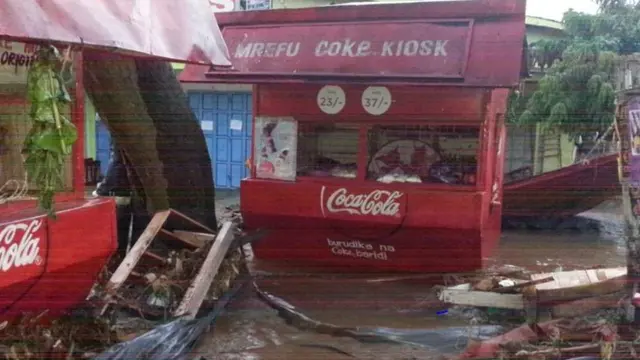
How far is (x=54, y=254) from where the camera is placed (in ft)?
12.7

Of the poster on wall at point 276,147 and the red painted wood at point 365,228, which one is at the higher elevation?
the poster on wall at point 276,147

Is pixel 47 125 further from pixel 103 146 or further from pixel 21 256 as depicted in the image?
pixel 103 146

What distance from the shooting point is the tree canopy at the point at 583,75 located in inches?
399

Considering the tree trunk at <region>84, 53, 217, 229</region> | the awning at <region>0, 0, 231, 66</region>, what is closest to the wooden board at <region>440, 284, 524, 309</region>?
the awning at <region>0, 0, 231, 66</region>

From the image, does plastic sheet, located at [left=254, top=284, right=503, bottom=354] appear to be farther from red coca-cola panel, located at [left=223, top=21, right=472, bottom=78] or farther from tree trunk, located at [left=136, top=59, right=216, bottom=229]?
tree trunk, located at [left=136, top=59, right=216, bottom=229]

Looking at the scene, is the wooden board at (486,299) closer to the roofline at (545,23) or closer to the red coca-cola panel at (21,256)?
A: the red coca-cola panel at (21,256)

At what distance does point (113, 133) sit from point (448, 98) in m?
3.00

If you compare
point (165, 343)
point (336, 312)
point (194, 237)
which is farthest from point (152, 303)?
point (336, 312)

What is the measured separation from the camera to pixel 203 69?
23.2ft

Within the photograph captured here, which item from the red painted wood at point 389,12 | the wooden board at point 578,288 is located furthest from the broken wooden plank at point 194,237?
the wooden board at point 578,288

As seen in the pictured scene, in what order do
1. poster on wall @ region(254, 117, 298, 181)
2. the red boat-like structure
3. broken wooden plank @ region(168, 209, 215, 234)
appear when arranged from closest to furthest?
the red boat-like structure, broken wooden plank @ region(168, 209, 215, 234), poster on wall @ region(254, 117, 298, 181)

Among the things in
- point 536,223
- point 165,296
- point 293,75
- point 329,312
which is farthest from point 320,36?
point 536,223

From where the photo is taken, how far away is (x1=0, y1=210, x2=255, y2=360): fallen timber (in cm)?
389

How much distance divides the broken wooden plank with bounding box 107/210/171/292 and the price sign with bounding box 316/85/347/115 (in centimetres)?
201
